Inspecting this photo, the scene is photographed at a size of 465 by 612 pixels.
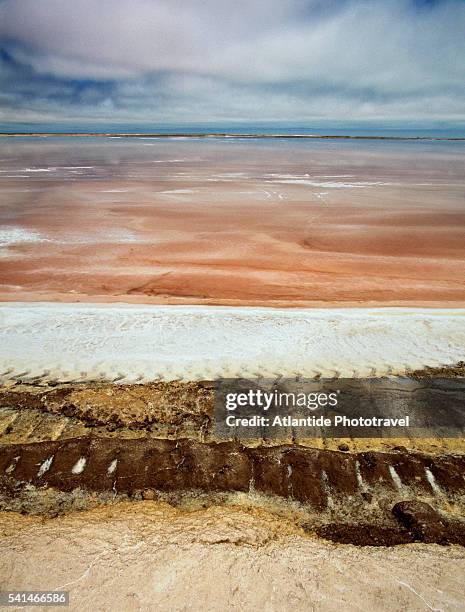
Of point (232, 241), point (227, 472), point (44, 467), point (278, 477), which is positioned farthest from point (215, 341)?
point (232, 241)

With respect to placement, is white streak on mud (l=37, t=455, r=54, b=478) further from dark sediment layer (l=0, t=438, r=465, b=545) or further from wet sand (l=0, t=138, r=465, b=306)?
wet sand (l=0, t=138, r=465, b=306)

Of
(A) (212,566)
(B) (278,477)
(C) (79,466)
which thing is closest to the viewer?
(A) (212,566)

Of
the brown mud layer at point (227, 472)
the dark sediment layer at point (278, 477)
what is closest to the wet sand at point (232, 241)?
the brown mud layer at point (227, 472)

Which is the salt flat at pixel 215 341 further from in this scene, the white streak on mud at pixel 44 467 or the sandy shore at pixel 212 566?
the sandy shore at pixel 212 566

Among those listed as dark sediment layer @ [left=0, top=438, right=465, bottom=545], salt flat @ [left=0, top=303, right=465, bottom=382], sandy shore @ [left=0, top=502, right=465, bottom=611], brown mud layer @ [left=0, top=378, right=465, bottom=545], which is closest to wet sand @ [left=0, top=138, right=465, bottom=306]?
salt flat @ [left=0, top=303, right=465, bottom=382]

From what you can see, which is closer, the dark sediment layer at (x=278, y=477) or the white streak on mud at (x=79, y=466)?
the dark sediment layer at (x=278, y=477)

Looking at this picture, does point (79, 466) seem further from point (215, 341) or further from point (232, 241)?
point (232, 241)

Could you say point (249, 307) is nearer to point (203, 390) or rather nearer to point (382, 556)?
point (203, 390)
